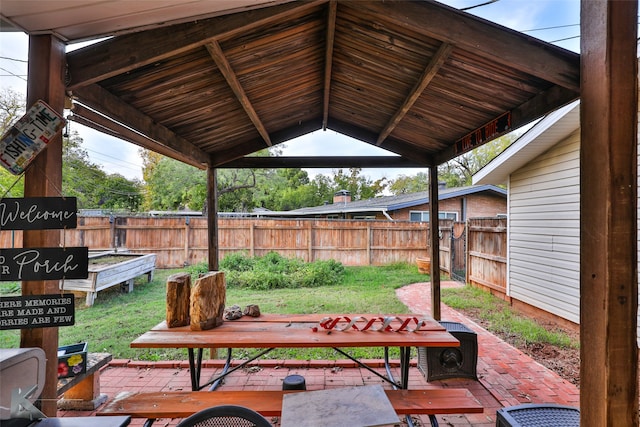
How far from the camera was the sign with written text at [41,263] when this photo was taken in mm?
1421

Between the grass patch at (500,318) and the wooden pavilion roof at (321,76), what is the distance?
9.39 ft

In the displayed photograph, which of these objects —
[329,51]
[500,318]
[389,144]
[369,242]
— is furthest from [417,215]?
[329,51]

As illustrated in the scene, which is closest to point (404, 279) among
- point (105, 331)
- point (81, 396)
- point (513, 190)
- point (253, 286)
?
point (513, 190)

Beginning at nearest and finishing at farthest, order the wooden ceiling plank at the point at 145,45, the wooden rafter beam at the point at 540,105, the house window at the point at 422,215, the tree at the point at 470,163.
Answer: the wooden ceiling plank at the point at 145,45 → the wooden rafter beam at the point at 540,105 → the house window at the point at 422,215 → the tree at the point at 470,163

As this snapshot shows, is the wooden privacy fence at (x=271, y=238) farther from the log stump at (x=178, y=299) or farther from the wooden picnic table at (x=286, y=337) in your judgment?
the log stump at (x=178, y=299)

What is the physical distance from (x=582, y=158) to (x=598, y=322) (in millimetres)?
703

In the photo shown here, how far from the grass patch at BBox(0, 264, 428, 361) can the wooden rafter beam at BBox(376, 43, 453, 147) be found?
262 centimetres

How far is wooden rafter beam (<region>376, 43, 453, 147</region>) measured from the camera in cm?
193

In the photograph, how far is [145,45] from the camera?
A: 5.34ft

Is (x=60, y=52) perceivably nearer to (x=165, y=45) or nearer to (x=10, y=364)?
(x=165, y=45)

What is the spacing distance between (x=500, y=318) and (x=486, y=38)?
489cm

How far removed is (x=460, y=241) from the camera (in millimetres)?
8992

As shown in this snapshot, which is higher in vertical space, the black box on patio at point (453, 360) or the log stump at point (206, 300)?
the log stump at point (206, 300)

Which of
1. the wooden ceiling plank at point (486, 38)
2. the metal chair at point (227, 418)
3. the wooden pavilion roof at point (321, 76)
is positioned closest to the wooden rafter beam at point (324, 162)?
the wooden pavilion roof at point (321, 76)
